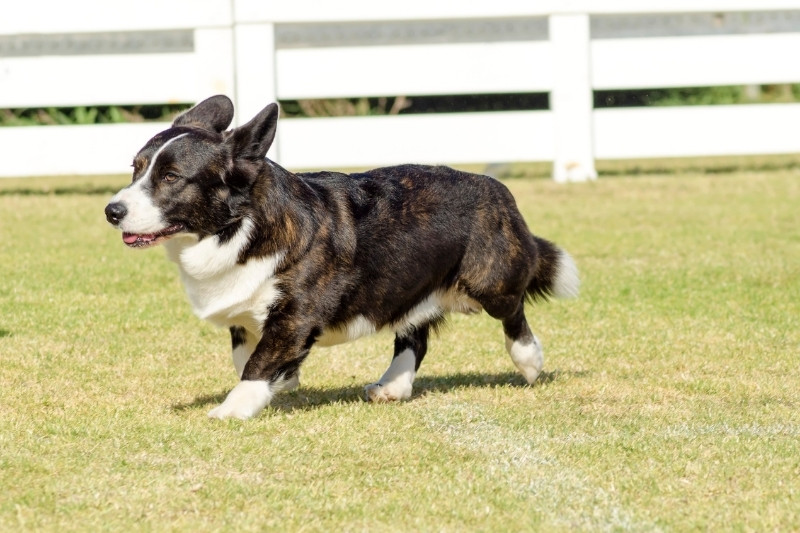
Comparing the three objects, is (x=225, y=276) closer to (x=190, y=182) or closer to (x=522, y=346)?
(x=190, y=182)

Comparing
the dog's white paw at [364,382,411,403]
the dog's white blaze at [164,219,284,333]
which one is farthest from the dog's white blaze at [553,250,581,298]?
the dog's white blaze at [164,219,284,333]

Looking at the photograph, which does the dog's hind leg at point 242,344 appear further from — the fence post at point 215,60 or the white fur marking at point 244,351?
the fence post at point 215,60

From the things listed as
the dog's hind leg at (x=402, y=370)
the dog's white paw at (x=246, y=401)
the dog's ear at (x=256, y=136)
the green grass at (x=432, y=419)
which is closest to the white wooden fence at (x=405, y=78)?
the green grass at (x=432, y=419)

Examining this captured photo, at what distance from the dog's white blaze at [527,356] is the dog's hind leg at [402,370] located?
439mm

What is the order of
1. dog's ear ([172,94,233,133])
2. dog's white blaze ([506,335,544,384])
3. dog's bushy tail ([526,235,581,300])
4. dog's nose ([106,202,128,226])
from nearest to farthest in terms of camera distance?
dog's nose ([106,202,128,226]) → dog's ear ([172,94,233,133]) → dog's white blaze ([506,335,544,384]) → dog's bushy tail ([526,235,581,300])

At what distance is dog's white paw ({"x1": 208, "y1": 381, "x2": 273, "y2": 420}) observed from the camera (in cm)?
→ 579

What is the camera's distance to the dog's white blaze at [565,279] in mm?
7082

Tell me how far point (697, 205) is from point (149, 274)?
22.6 ft

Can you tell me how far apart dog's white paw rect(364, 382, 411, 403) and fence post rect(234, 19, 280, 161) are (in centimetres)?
1093

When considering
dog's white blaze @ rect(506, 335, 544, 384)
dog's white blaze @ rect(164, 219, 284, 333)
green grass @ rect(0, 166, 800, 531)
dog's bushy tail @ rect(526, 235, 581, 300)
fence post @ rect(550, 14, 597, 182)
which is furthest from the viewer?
fence post @ rect(550, 14, 597, 182)

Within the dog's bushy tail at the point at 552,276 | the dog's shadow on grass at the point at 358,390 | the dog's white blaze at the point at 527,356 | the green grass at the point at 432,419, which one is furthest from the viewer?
the dog's bushy tail at the point at 552,276

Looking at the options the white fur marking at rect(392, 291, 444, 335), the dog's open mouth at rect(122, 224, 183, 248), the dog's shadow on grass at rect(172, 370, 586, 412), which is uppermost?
the dog's open mouth at rect(122, 224, 183, 248)

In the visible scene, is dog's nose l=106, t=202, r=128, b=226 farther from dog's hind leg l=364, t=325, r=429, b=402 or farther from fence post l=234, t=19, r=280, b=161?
fence post l=234, t=19, r=280, b=161

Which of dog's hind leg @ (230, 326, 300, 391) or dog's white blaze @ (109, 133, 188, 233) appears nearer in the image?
dog's white blaze @ (109, 133, 188, 233)
